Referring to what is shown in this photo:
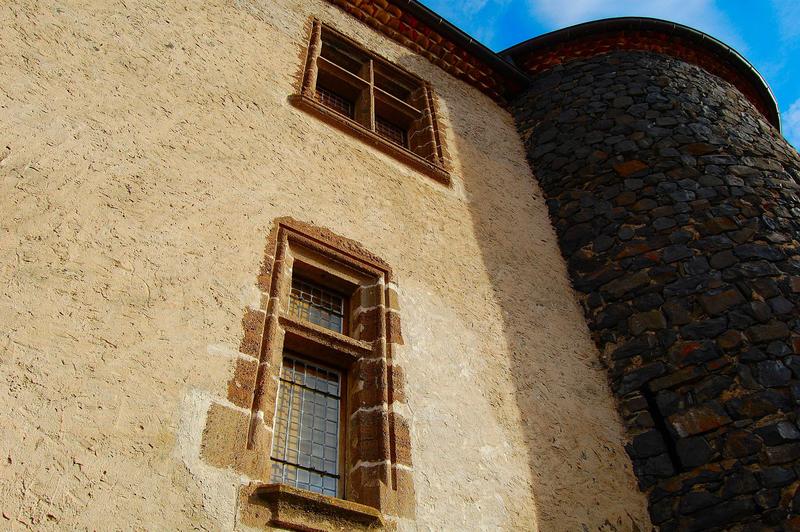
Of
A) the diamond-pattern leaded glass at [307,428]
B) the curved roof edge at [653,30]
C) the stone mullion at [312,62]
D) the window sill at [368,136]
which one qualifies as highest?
the curved roof edge at [653,30]

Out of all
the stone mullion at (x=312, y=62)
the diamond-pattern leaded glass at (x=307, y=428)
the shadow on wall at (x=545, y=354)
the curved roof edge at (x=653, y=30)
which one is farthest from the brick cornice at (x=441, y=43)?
the diamond-pattern leaded glass at (x=307, y=428)

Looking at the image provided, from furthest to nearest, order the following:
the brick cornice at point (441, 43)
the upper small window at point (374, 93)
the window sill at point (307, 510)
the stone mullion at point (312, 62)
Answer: the brick cornice at point (441, 43) < the upper small window at point (374, 93) < the stone mullion at point (312, 62) < the window sill at point (307, 510)

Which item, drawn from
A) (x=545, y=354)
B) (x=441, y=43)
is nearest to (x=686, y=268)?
(x=545, y=354)

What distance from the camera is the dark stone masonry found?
341 centimetres

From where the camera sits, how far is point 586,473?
11.3ft

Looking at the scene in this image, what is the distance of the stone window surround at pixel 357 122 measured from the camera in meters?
4.43

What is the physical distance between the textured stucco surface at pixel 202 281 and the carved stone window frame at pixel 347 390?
8 centimetres

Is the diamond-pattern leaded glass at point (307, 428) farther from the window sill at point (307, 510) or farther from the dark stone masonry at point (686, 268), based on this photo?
the dark stone masonry at point (686, 268)

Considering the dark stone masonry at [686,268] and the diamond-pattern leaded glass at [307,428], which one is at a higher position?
the dark stone masonry at [686,268]

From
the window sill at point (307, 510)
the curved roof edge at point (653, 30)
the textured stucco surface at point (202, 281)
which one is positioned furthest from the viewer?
the curved roof edge at point (653, 30)

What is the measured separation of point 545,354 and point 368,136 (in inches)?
76.5

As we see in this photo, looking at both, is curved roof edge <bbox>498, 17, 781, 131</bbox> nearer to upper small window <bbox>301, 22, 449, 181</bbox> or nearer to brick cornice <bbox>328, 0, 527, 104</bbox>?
brick cornice <bbox>328, 0, 527, 104</bbox>

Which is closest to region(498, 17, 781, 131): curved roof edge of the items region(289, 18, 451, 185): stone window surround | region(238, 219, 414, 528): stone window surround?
region(289, 18, 451, 185): stone window surround

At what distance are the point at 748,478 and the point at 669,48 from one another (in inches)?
195
